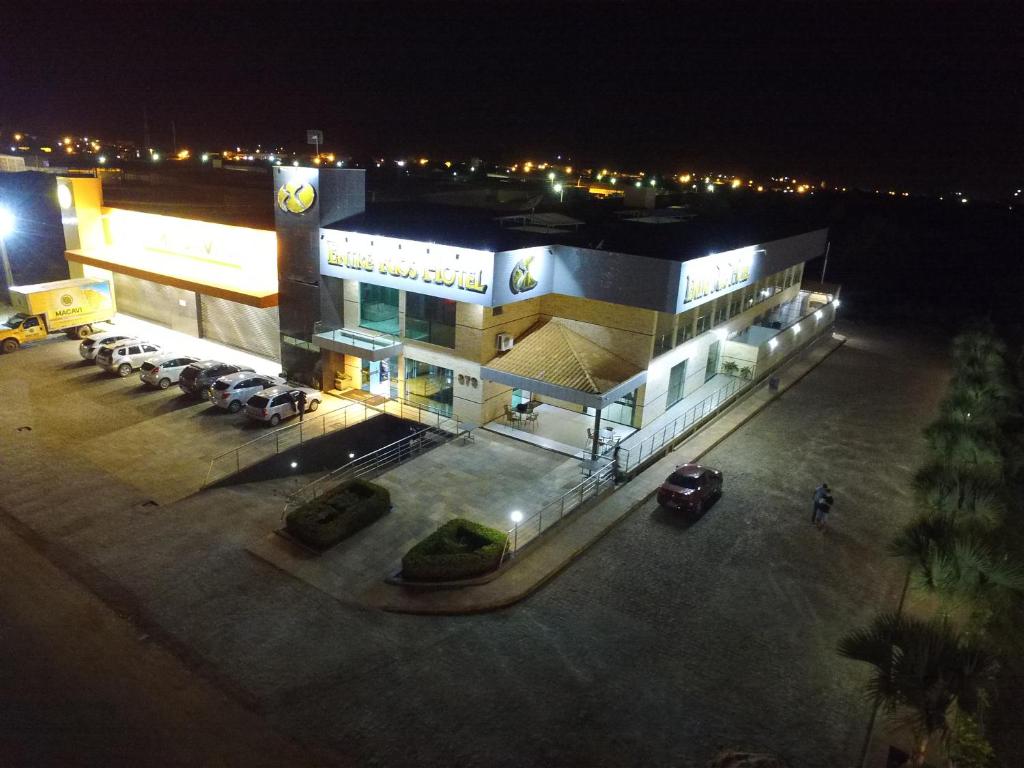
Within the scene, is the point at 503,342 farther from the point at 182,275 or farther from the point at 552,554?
the point at 182,275

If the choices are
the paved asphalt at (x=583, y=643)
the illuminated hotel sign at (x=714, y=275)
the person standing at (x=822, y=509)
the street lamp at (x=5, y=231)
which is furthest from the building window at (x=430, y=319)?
the street lamp at (x=5, y=231)

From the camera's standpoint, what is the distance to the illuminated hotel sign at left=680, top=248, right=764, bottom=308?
81.6 ft

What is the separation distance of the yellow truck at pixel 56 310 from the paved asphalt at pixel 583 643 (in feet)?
66.0

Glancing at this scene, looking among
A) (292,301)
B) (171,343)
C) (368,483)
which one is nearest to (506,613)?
(368,483)

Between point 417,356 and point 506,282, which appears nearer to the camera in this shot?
point 506,282

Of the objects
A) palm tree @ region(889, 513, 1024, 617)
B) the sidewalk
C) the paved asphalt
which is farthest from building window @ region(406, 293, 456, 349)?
palm tree @ region(889, 513, 1024, 617)

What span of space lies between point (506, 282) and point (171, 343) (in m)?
20.6

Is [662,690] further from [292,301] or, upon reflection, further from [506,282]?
[292,301]

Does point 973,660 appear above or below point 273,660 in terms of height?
above

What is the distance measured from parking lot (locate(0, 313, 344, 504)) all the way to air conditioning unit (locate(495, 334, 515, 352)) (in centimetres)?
743

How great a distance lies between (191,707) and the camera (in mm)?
12750

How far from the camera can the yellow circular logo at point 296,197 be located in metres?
28.2

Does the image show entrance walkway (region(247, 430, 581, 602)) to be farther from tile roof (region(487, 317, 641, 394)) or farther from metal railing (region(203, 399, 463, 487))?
tile roof (region(487, 317, 641, 394))

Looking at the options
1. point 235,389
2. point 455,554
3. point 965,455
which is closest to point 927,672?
point 455,554
